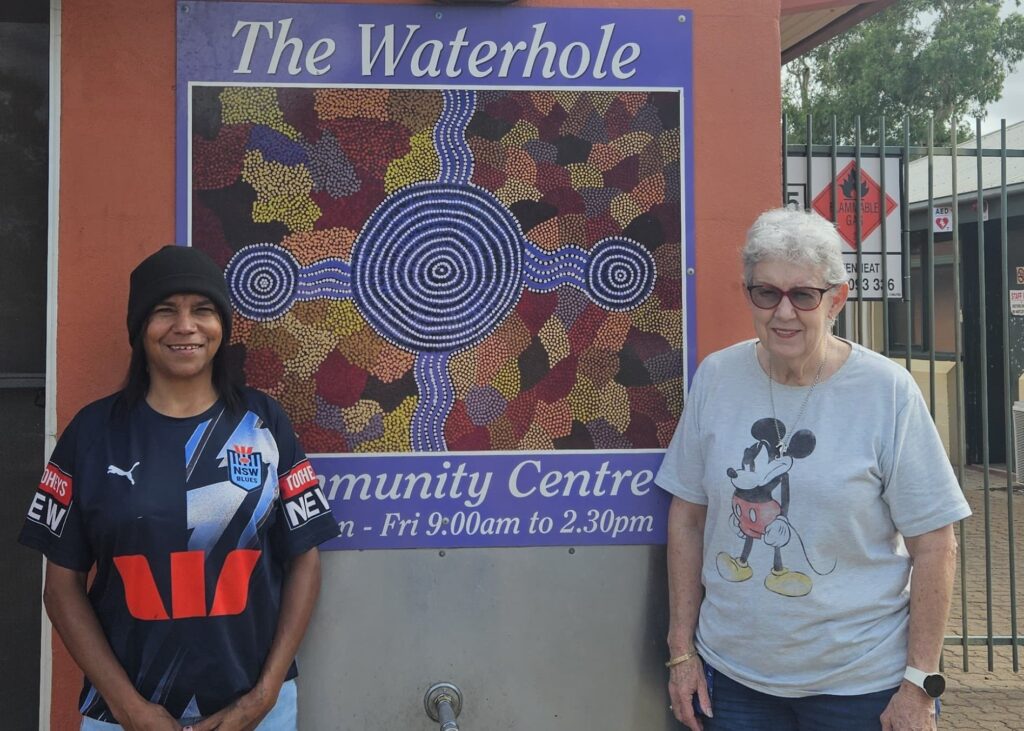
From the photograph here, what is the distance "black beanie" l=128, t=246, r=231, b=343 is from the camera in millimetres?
2133

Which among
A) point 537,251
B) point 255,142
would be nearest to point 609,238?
point 537,251

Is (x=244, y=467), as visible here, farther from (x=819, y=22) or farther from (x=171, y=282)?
(x=819, y=22)

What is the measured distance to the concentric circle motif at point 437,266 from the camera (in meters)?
2.62

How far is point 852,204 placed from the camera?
4297 millimetres

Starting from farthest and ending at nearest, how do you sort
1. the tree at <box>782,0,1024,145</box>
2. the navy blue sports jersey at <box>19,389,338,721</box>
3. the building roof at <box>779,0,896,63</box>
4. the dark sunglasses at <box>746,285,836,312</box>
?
the tree at <box>782,0,1024,145</box> → the building roof at <box>779,0,896,63</box> → the dark sunglasses at <box>746,285,836,312</box> → the navy blue sports jersey at <box>19,389,338,721</box>

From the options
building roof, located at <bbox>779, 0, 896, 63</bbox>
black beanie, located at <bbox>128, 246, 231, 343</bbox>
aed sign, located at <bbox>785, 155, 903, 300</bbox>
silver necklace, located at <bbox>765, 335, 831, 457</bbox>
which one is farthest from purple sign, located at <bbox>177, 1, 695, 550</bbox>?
aed sign, located at <bbox>785, 155, 903, 300</bbox>

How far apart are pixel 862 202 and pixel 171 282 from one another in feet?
10.9

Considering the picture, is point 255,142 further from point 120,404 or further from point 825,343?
point 825,343

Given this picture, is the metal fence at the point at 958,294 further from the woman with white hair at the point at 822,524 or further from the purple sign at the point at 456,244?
the woman with white hair at the point at 822,524

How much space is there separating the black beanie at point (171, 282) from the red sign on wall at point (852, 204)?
9.95 ft

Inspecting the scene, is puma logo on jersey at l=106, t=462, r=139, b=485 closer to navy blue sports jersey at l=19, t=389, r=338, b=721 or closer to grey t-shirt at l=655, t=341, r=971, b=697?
navy blue sports jersey at l=19, t=389, r=338, b=721

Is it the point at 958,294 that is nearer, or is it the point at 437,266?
the point at 437,266

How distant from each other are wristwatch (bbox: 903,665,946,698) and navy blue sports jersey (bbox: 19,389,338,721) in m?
1.51

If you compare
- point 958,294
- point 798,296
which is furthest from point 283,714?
point 958,294
